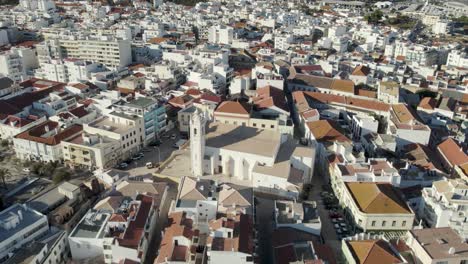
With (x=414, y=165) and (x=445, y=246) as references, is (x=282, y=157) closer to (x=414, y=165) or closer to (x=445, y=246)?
(x=414, y=165)

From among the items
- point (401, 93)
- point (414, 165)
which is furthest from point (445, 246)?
point (401, 93)

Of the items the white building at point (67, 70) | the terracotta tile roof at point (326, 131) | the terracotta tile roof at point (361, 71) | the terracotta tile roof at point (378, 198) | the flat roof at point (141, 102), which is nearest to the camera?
the terracotta tile roof at point (378, 198)

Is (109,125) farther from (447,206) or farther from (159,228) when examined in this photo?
(447,206)

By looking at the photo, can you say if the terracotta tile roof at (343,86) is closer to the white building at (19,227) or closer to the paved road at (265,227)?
the paved road at (265,227)

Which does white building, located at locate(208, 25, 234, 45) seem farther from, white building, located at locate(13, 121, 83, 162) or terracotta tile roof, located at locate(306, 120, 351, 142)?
white building, located at locate(13, 121, 83, 162)

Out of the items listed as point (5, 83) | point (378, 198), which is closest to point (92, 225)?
point (378, 198)

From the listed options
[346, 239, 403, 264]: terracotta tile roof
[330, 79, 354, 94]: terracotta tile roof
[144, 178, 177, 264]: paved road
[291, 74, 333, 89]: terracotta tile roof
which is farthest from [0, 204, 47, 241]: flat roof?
[330, 79, 354, 94]: terracotta tile roof

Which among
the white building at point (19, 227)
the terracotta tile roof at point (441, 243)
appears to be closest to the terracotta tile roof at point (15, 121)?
the white building at point (19, 227)
